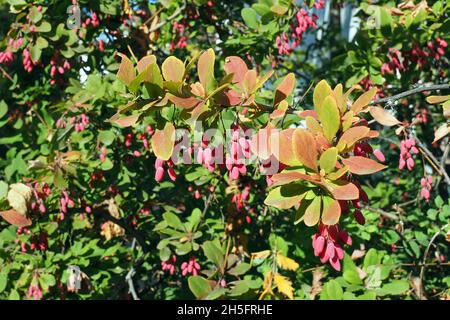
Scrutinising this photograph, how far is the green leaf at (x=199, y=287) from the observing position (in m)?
2.33

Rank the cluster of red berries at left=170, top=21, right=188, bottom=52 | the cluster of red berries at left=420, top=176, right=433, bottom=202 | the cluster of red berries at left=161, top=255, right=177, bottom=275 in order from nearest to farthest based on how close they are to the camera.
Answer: the cluster of red berries at left=420, top=176, right=433, bottom=202 → the cluster of red berries at left=161, top=255, right=177, bottom=275 → the cluster of red berries at left=170, top=21, right=188, bottom=52

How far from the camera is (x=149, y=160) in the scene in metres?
3.19

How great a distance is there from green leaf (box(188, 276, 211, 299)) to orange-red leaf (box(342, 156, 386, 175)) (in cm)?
108

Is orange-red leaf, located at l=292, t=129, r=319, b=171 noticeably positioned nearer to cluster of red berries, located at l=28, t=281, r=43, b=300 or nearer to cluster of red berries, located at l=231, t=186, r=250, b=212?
cluster of red berries, located at l=231, t=186, r=250, b=212

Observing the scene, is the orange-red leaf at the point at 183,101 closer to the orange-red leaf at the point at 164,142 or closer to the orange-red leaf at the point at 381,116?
the orange-red leaf at the point at 164,142

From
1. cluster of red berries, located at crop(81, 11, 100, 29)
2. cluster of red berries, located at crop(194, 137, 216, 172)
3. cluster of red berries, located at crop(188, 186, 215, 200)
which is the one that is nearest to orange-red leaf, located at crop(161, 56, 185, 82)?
cluster of red berries, located at crop(194, 137, 216, 172)

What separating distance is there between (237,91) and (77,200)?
1.46 metres

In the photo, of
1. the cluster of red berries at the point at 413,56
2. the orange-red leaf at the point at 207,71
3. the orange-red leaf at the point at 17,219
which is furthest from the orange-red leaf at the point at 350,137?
the cluster of red berries at the point at 413,56

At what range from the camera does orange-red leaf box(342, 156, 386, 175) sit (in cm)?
140

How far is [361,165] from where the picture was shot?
142 centimetres

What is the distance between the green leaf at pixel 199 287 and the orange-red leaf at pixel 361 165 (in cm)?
108
